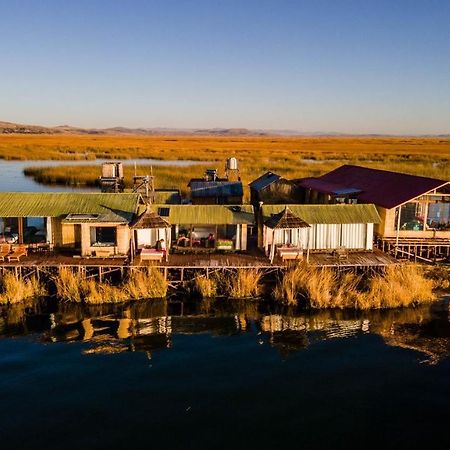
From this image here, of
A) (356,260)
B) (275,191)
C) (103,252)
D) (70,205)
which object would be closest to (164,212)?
(103,252)

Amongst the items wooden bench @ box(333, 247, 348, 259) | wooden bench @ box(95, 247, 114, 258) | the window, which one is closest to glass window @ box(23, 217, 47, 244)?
the window

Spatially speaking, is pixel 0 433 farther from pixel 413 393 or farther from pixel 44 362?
pixel 413 393

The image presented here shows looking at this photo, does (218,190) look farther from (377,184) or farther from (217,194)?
(377,184)

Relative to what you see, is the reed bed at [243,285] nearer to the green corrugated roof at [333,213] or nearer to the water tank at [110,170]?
the green corrugated roof at [333,213]

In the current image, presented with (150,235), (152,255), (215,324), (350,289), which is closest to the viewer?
(215,324)

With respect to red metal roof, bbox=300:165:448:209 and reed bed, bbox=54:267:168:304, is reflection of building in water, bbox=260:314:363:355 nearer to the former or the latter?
reed bed, bbox=54:267:168:304

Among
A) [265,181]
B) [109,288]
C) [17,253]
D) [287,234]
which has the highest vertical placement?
[265,181]

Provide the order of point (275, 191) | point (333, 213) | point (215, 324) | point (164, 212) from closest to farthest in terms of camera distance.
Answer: point (215, 324), point (164, 212), point (333, 213), point (275, 191)

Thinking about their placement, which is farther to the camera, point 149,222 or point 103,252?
point 103,252
